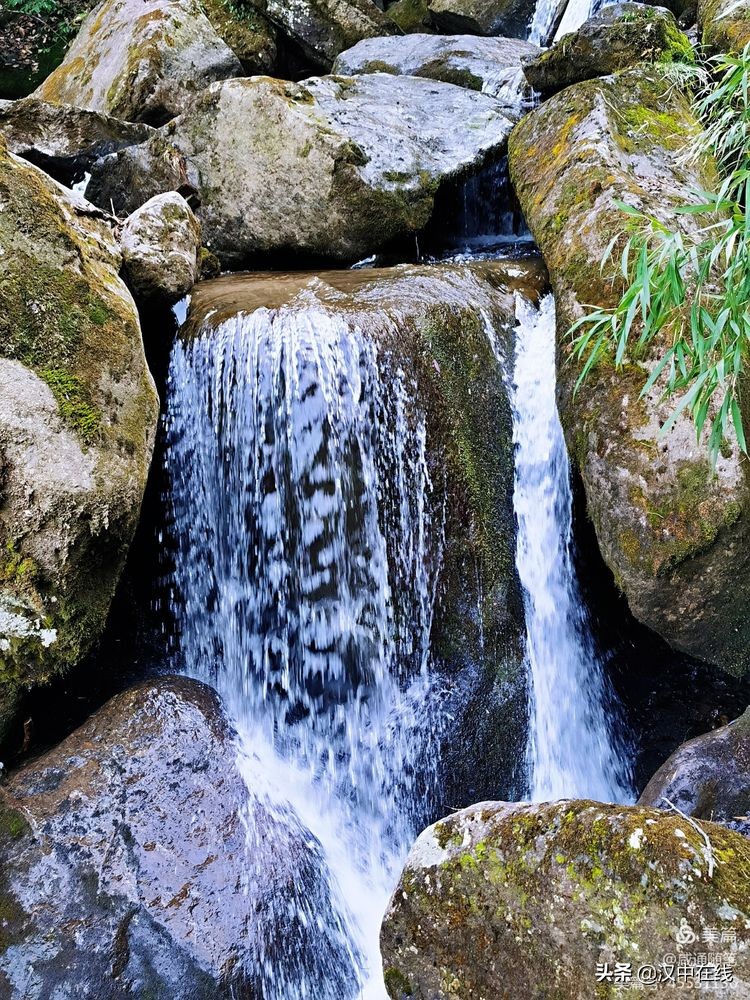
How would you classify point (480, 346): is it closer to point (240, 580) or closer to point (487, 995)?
point (240, 580)

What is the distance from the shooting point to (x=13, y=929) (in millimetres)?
2916

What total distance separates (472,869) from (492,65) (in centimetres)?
791

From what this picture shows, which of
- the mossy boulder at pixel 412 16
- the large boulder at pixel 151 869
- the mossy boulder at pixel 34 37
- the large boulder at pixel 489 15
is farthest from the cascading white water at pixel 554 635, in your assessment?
the mossy boulder at pixel 34 37

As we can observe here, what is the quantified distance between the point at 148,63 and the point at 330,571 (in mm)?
6068

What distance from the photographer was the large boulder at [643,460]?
371cm

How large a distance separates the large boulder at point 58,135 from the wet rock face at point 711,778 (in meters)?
5.88

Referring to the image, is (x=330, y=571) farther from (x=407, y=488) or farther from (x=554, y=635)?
(x=554, y=635)

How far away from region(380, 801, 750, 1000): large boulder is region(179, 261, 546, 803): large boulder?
1.59 meters

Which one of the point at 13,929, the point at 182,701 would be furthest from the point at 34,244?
the point at 13,929

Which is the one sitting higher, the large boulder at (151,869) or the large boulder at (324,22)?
the large boulder at (324,22)

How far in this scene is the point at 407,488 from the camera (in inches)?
163

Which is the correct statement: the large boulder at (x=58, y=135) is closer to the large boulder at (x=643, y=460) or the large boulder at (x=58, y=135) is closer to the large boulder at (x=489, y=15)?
the large boulder at (x=643, y=460)

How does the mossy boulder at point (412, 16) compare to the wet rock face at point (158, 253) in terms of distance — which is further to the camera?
the mossy boulder at point (412, 16)

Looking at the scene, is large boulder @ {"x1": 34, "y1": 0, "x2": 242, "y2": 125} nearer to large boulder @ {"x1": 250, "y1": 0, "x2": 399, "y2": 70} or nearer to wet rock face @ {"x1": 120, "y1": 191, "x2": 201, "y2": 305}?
large boulder @ {"x1": 250, "y1": 0, "x2": 399, "y2": 70}
